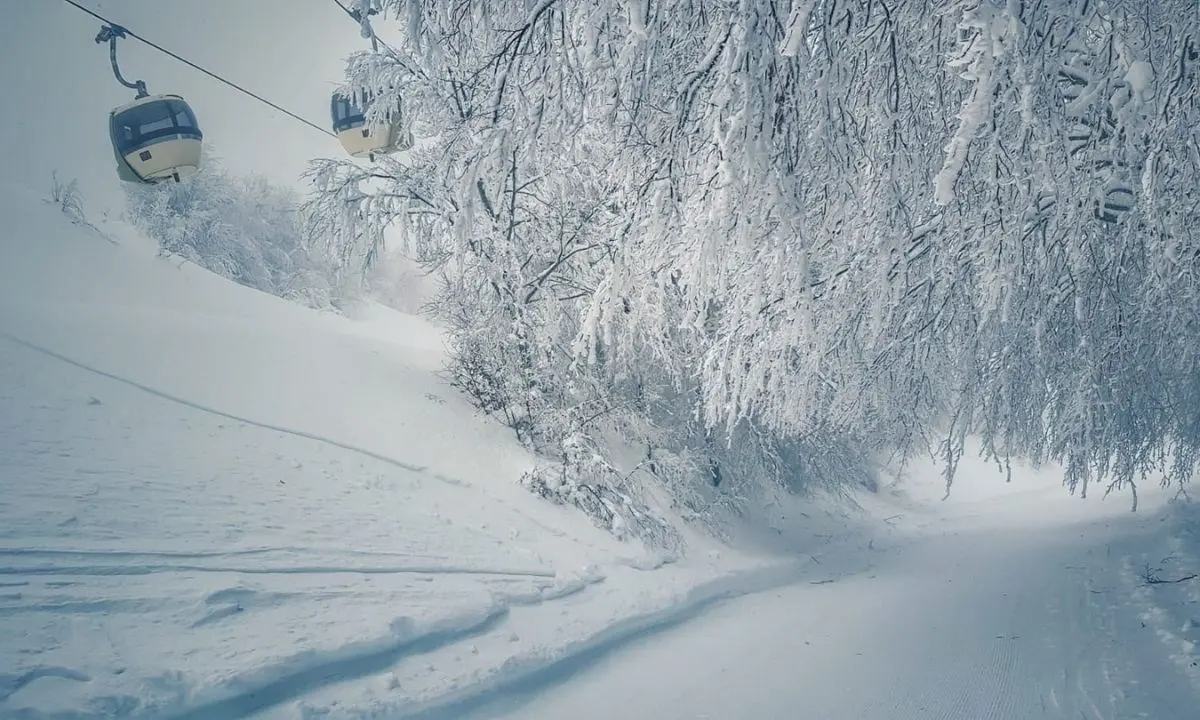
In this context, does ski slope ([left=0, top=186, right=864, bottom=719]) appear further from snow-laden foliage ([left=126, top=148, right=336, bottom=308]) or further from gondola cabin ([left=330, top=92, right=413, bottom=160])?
snow-laden foliage ([left=126, top=148, right=336, bottom=308])

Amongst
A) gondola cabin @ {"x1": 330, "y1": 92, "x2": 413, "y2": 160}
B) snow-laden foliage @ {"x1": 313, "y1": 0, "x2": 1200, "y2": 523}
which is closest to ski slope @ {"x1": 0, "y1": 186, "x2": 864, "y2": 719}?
snow-laden foliage @ {"x1": 313, "y1": 0, "x2": 1200, "y2": 523}

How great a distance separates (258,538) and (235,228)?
104ft

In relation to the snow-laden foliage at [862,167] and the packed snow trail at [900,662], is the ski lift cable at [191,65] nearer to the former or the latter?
the snow-laden foliage at [862,167]

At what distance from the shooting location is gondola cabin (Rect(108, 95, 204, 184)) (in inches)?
342

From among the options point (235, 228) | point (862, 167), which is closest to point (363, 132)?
point (862, 167)

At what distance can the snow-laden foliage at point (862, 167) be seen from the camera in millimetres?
2238

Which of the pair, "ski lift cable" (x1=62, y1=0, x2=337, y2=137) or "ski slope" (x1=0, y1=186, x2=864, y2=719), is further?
"ski lift cable" (x1=62, y1=0, x2=337, y2=137)

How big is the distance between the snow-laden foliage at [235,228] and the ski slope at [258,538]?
18.8 meters

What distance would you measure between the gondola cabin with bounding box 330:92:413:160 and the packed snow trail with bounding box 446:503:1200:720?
24.2ft

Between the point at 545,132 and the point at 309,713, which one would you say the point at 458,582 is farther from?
the point at 545,132

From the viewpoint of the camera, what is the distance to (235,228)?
30219 mm

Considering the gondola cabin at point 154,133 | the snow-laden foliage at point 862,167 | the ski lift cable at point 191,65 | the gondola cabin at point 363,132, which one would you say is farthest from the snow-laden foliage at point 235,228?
the snow-laden foliage at point 862,167

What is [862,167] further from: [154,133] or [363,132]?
[154,133]

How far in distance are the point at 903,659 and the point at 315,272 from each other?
116 ft
